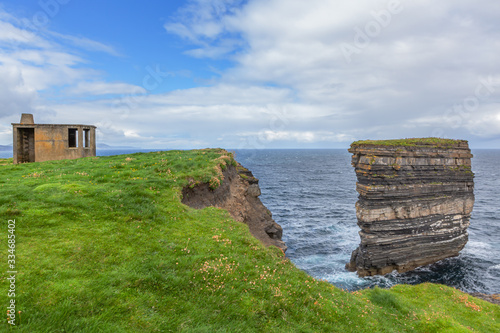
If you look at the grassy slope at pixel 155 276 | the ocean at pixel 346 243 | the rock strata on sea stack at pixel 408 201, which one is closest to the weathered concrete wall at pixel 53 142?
the grassy slope at pixel 155 276

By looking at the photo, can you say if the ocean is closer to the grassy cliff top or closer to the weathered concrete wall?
the grassy cliff top

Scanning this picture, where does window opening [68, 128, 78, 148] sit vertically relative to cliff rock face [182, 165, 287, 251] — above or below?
above

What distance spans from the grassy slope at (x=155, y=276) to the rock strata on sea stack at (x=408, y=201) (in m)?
13.7

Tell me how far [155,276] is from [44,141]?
32.9 m

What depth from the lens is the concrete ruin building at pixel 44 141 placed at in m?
32.2

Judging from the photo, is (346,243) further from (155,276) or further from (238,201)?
(155,276)

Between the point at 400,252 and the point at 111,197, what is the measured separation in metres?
33.6

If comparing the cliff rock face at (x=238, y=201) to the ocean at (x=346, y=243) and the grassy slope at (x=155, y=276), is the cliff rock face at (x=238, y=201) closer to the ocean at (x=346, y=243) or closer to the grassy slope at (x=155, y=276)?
the grassy slope at (x=155, y=276)

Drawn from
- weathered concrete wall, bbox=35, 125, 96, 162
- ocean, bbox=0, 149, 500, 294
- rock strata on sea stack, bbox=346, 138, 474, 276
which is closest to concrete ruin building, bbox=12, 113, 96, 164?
weathered concrete wall, bbox=35, 125, 96, 162

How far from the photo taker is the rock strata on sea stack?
31.2 meters

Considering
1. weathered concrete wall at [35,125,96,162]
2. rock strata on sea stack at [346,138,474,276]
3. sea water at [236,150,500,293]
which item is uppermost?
weathered concrete wall at [35,125,96,162]

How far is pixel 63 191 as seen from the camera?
1568cm

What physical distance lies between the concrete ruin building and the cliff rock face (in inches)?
840

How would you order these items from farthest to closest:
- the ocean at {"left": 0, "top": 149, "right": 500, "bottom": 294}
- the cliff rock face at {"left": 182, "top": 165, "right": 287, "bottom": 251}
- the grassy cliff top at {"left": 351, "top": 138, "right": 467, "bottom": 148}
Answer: the grassy cliff top at {"left": 351, "top": 138, "right": 467, "bottom": 148} → the ocean at {"left": 0, "top": 149, "right": 500, "bottom": 294} → the cliff rock face at {"left": 182, "top": 165, "right": 287, "bottom": 251}
